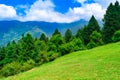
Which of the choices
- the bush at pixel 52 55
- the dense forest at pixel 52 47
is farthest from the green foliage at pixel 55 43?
the bush at pixel 52 55

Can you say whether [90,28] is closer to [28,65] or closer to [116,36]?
[116,36]

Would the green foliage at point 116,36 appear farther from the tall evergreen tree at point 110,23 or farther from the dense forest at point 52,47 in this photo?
the tall evergreen tree at point 110,23

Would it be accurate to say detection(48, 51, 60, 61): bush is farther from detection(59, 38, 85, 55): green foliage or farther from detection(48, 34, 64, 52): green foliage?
detection(48, 34, 64, 52): green foliage

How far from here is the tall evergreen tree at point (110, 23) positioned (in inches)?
3327

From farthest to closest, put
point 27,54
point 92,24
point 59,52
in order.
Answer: point 92,24
point 59,52
point 27,54

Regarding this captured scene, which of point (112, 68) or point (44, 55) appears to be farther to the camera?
point (44, 55)

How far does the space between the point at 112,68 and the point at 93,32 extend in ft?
191

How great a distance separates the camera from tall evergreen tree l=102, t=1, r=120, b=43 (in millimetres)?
84500

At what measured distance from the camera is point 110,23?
84.8 m

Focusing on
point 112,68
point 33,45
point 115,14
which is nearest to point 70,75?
point 112,68

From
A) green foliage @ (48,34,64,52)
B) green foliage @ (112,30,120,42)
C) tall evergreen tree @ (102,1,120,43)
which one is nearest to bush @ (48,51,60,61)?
green foliage @ (48,34,64,52)

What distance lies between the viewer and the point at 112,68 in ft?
114

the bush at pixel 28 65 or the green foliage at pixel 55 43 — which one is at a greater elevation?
the green foliage at pixel 55 43

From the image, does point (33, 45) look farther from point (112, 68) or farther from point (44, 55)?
point (112, 68)
